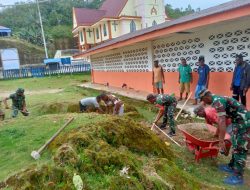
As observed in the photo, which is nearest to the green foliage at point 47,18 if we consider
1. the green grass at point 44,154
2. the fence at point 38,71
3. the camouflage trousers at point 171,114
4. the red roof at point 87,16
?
the red roof at point 87,16

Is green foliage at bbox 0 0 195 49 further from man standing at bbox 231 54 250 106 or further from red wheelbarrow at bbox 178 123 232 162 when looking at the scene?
red wheelbarrow at bbox 178 123 232 162

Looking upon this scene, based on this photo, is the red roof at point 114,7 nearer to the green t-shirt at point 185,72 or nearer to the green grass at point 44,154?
the green t-shirt at point 185,72

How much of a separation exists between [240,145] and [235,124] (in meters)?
0.35

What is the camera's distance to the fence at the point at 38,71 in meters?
31.2

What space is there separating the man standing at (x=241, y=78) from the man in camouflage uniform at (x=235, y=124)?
302cm

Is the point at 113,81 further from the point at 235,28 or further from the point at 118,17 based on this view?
the point at 118,17

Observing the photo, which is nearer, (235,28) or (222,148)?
(222,148)

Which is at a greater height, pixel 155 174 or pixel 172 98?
pixel 172 98

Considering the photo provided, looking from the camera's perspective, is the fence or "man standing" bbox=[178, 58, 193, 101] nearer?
"man standing" bbox=[178, 58, 193, 101]

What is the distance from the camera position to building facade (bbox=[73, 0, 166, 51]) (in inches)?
1308

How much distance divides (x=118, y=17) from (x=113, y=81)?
55.3 ft

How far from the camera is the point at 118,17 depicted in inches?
1294

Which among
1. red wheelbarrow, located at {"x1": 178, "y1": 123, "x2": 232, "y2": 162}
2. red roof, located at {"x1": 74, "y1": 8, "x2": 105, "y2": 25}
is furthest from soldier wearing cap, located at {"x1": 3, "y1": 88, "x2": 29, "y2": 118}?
red roof, located at {"x1": 74, "y1": 8, "x2": 105, "y2": 25}

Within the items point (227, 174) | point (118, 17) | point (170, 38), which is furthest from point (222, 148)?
point (118, 17)
